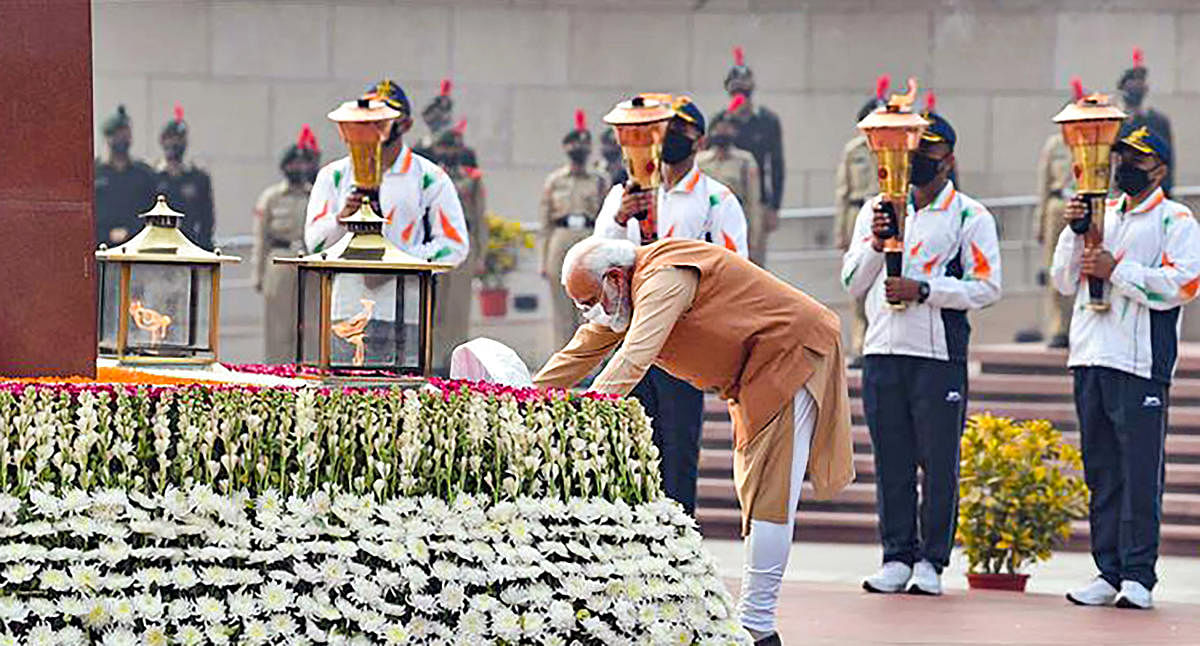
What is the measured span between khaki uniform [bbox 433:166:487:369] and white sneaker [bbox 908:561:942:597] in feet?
25.3

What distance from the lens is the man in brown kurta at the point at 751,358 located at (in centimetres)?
885

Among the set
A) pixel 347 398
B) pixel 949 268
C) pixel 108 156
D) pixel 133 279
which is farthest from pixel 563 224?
pixel 347 398

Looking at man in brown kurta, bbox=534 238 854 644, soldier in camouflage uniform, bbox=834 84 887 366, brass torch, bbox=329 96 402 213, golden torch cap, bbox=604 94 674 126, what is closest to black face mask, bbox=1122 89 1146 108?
soldier in camouflage uniform, bbox=834 84 887 366

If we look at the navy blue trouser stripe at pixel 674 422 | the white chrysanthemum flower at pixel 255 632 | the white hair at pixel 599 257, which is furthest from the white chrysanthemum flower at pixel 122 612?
the navy blue trouser stripe at pixel 674 422

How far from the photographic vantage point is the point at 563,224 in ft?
66.7

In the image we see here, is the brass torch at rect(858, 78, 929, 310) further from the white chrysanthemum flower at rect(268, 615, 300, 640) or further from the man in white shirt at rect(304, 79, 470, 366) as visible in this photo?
the white chrysanthemum flower at rect(268, 615, 300, 640)

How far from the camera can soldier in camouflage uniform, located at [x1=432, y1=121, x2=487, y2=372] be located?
64.8 ft

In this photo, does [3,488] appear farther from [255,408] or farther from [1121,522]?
[1121,522]

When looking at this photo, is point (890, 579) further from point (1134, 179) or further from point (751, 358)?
point (751, 358)

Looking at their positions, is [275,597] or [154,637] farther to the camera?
[275,597]

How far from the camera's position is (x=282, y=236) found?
67.6 feet

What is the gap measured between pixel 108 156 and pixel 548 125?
12.0ft

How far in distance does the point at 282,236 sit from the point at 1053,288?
5.53 meters

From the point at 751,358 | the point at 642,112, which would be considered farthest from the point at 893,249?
the point at 751,358
